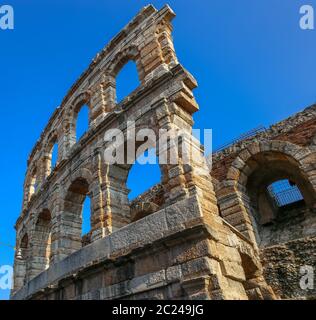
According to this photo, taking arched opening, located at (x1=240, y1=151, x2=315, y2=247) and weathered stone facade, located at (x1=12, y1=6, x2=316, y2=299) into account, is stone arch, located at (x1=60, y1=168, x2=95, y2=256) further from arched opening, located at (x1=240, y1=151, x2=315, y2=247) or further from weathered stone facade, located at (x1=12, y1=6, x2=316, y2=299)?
arched opening, located at (x1=240, y1=151, x2=315, y2=247)

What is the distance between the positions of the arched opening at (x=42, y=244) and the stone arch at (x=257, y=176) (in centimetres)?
588

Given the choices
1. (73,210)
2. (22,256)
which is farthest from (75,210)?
(22,256)

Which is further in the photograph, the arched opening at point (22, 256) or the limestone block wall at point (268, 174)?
the arched opening at point (22, 256)

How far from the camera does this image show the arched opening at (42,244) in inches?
414

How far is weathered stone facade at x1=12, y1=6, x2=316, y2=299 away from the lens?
492 centimetres

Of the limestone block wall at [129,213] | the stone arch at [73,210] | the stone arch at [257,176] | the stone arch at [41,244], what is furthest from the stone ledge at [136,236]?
the stone arch at [257,176]

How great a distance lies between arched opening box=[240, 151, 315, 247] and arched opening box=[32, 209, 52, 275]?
21.6ft

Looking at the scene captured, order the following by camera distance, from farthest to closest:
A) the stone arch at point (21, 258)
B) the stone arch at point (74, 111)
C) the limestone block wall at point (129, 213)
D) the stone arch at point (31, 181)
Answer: the stone arch at point (31, 181), the stone arch at point (21, 258), the stone arch at point (74, 111), the limestone block wall at point (129, 213)

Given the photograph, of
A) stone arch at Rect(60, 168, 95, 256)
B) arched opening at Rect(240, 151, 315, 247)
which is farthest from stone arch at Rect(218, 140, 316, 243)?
stone arch at Rect(60, 168, 95, 256)

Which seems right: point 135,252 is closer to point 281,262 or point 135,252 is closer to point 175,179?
point 175,179

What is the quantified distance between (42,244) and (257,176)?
750 cm

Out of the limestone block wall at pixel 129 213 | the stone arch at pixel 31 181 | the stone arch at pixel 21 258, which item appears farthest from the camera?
the stone arch at pixel 31 181

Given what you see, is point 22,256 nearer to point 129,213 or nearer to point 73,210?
point 73,210

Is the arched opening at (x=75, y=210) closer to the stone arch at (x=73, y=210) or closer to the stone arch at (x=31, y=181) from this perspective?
the stone arch at (x=73, y=210)
